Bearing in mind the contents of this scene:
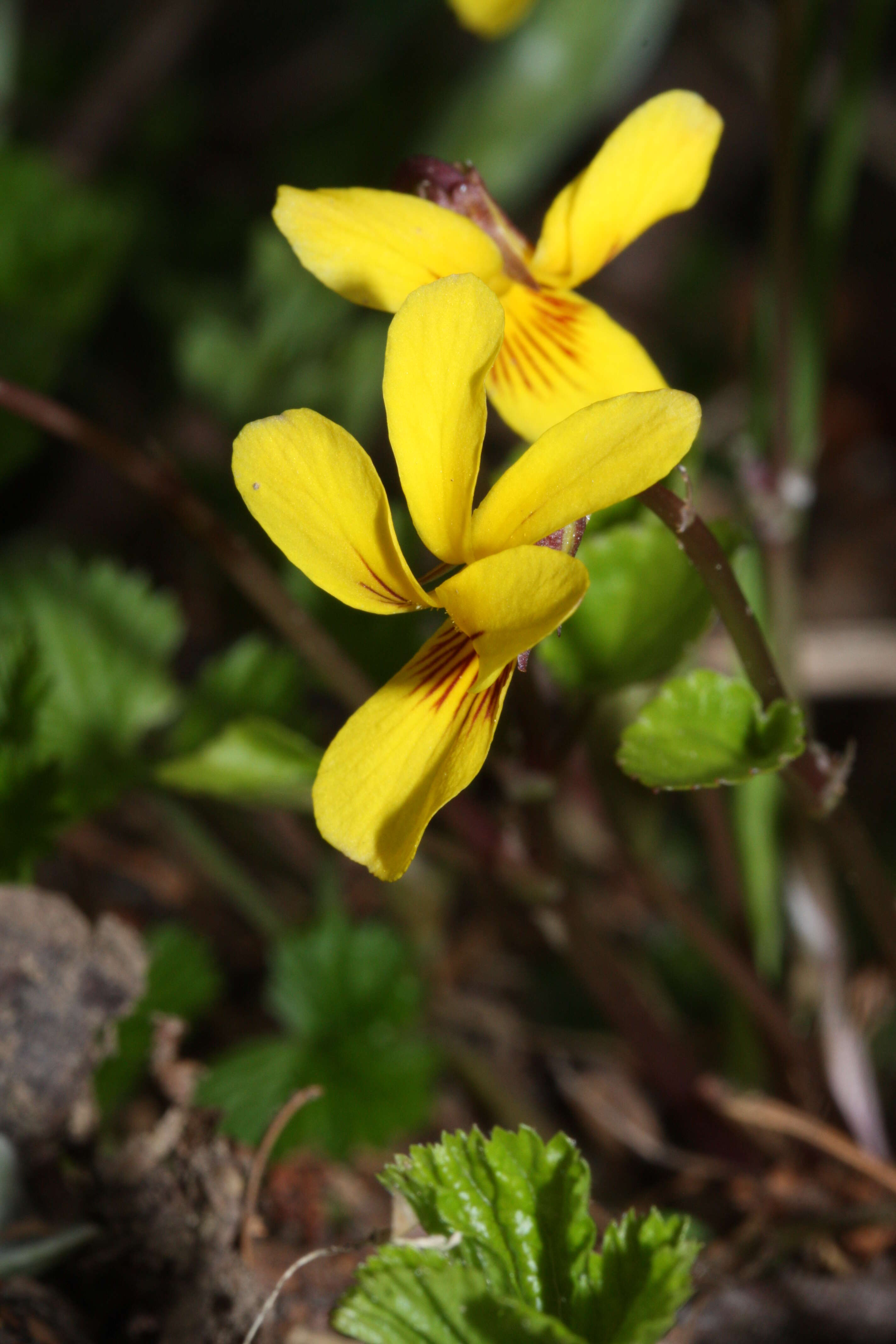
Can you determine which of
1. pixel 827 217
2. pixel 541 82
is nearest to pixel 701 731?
pixel 827 217

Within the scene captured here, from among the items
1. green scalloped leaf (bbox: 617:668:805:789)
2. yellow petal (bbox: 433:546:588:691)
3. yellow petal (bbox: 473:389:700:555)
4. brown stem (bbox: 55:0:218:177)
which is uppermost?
Answer: brown stem (bbox: 55:0:218:177)

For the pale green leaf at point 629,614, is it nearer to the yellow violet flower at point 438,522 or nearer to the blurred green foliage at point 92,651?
the yellow violet flower at point 438,522

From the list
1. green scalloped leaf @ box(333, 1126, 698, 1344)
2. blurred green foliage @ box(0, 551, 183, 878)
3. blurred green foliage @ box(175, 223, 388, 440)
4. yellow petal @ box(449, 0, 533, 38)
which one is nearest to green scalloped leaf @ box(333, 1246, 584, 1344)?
green scalloped leaf @ box(333, 1126, 698, 1344)

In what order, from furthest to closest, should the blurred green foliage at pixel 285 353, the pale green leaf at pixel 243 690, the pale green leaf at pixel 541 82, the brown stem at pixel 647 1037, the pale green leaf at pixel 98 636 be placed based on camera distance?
the pale green leaf at pixel 541 82 < the blurred green foliage at pixel 285 353 < the pale green leaf at pixel 98 636 < the pale green leaf at pixel 243 690 < the brown stem at pixel 647 1037

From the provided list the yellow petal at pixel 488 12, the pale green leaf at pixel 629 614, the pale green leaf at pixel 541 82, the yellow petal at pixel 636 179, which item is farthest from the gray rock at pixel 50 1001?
the pale green leaf at pixel 541 82

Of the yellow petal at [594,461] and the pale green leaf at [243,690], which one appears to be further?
the pale green leaf at [243,690]

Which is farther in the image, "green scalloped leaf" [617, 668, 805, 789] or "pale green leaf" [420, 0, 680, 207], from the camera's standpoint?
"pale green leaf" [420, 0, 680, 207]

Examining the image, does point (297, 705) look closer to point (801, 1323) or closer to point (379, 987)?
point (379, 987)

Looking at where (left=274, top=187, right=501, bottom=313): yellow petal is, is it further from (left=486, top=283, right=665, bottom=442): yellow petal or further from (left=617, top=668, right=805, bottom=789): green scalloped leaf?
(left=617, top=668, right=805, bottom=789): green scalloped leaf
